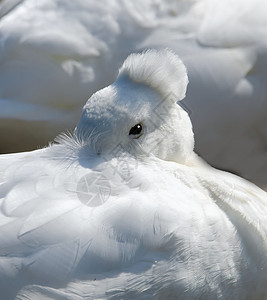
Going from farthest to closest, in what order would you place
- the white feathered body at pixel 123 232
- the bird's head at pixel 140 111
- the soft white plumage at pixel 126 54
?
the soft white plumage at pixel 126 54 < the bird's head at pixel 140 111 < the white feathered body at pixel 123 232

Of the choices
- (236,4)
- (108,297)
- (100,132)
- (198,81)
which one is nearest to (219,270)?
(108,297)

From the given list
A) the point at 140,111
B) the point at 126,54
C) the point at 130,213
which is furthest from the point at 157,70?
the point at 126,54

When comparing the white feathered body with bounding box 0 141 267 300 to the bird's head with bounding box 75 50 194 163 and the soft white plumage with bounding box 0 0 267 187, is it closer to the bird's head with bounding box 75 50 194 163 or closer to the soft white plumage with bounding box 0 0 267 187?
the bird's head with bounding box 75 50 194 163

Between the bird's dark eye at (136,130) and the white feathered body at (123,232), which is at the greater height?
the bird's dark eye at (136,130)

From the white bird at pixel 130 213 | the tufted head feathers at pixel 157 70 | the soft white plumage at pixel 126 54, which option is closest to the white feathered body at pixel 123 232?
the white bird at pixel 130 213

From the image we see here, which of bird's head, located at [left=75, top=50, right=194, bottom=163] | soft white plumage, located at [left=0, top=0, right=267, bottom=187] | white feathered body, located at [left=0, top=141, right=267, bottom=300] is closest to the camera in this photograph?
white feathered body, located at [left=0, top=141, right=267, bottom=300]

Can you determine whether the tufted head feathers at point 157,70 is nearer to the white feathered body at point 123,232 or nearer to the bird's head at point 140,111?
the bird's head at point 140,111

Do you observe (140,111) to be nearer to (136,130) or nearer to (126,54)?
(136,130)

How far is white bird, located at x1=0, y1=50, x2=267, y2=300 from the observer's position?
1949mm

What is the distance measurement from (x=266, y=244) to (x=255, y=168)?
1046mm

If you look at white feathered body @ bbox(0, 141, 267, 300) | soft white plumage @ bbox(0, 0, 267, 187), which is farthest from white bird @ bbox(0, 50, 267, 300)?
soft white plumage @ bbox(0, 0, 267, 187)

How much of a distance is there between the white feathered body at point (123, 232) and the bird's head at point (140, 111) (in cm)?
5

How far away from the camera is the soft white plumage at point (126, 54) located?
2967 mm

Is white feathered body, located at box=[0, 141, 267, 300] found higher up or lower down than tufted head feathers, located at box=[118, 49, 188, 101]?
lower down
